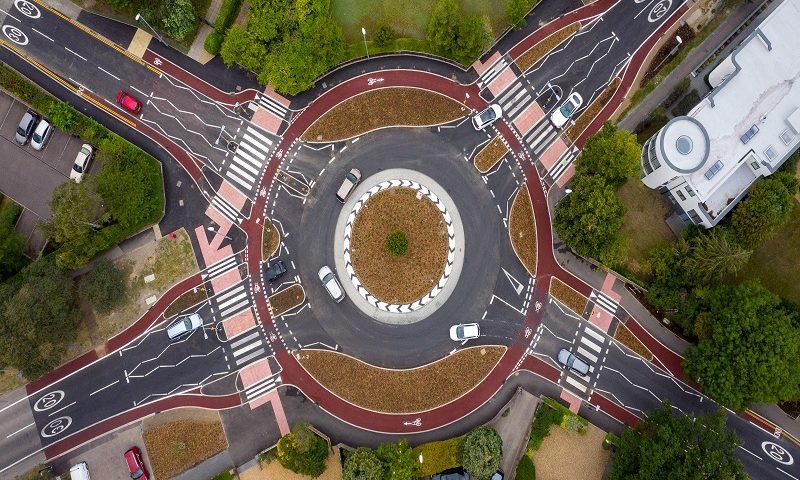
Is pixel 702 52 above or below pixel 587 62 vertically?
above

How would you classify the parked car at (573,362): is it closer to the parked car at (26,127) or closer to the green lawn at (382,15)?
the green lawn at (382,15)

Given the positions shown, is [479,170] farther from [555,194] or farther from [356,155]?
[356,155]

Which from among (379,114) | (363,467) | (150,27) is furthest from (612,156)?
(150,27)

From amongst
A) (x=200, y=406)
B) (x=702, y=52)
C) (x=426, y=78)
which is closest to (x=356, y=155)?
(x=426, y=78)

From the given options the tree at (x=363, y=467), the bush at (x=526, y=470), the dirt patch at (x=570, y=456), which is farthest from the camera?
the dirt patch at (x=570, y=456)

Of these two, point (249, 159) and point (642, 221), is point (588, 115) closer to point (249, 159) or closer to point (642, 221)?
point (642, 221)

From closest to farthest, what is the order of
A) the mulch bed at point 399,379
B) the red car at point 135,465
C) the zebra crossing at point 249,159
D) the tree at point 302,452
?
the tree at point 302,452, the red car at point 135,465, the mulch bed at point 399,379, the zebra crossing at point 249,159

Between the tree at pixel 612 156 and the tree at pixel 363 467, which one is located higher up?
the tree at pixel 612 156

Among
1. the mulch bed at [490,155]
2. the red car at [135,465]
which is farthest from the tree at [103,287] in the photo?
the mulch bed at [490,155]
